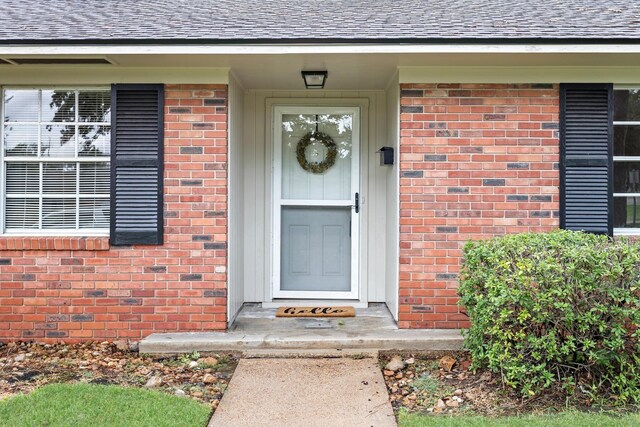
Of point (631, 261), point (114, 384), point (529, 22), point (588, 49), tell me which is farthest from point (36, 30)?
point (631, 261)

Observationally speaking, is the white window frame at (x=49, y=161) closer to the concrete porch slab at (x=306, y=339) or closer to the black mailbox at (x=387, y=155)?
the concrete porch slab at (x=306, y=339)

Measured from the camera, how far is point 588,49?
4.10m

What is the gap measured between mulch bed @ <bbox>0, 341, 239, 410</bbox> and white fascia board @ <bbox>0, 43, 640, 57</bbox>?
257 centimetres

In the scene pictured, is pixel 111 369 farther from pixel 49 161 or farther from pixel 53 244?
pixel 49 161

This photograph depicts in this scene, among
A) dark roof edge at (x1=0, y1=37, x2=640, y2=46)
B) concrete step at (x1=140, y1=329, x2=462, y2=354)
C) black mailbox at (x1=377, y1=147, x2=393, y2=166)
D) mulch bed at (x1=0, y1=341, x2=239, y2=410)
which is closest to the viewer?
mulch bed at (x1=0, y1=341, x2=239, y2=410)

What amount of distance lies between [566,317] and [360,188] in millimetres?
2919

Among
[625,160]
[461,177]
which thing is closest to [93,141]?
[461,177]

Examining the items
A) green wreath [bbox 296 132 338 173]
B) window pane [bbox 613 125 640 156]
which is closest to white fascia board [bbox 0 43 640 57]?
window pane [bbox 613 125 640 156]

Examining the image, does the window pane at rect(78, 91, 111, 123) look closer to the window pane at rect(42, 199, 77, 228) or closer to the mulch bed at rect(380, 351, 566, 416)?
the window pane at rect(42, 199, 77, 228)

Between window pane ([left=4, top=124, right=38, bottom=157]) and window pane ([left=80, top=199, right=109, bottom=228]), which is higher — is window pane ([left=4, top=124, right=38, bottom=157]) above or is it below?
above

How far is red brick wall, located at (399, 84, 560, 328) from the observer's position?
4.68 m

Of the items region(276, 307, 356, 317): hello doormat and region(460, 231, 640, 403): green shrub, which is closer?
region(460, 231, 640, 403): green shrub

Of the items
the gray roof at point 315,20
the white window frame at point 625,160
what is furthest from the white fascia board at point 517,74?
the gray roof at point 315,20

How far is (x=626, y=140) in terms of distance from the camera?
4.84m
